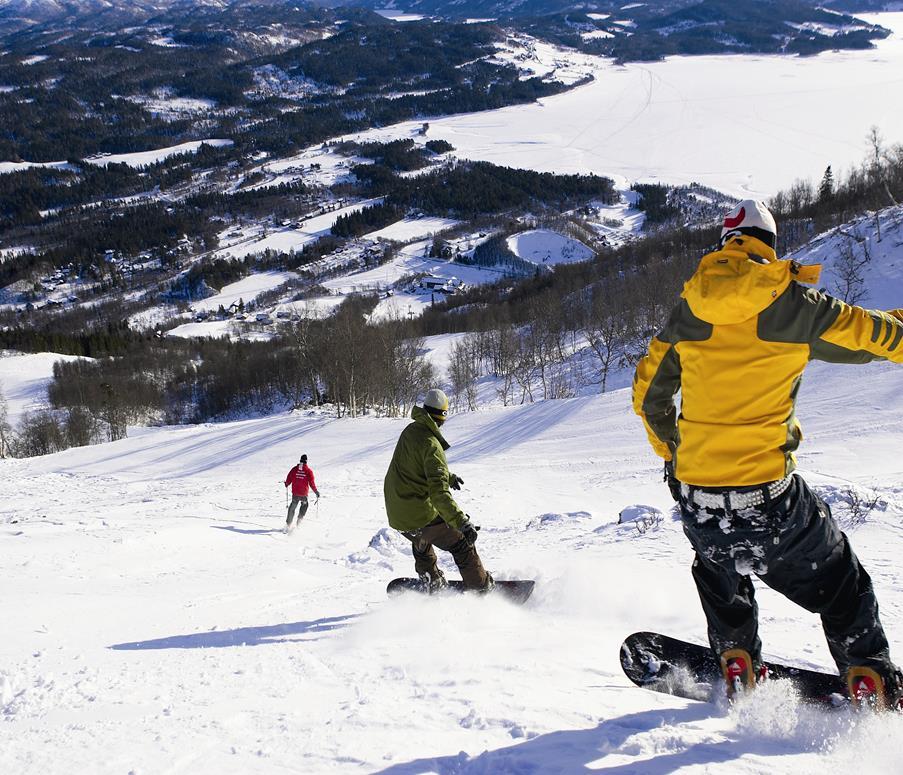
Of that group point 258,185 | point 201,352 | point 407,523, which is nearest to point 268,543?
point 407,523

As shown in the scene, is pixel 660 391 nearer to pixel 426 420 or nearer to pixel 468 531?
pixel 426 420

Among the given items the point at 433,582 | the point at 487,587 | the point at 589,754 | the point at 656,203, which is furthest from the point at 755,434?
the point at 656,203

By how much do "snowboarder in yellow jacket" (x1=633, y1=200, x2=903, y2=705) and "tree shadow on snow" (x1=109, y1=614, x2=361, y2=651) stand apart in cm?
353

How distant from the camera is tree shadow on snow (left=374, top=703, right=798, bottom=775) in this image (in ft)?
8.74

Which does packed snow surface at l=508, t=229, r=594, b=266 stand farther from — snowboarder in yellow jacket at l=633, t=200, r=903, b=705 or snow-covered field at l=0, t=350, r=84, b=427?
snowboarder in yellow jacket at l=633, t=200, r=903, b=705

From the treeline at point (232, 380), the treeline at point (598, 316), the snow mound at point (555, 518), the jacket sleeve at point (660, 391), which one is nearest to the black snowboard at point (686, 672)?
the jacket sleeve at point (660, 391)

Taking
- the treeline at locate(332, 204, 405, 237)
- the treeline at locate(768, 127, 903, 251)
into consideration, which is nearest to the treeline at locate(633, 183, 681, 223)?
the treeline at locate(768, 127, 903, 251)

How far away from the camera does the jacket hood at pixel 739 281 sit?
2.41m

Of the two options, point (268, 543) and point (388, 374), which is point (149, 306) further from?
point (268, 543)

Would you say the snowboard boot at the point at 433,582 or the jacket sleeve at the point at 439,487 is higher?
the jacket sleeve at the point at 439,487

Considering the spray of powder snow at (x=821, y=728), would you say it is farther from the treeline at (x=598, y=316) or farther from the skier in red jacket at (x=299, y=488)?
the treeline at (x=598, y=316)

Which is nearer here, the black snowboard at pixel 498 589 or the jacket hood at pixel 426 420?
the jacket hood at pixel 426 420

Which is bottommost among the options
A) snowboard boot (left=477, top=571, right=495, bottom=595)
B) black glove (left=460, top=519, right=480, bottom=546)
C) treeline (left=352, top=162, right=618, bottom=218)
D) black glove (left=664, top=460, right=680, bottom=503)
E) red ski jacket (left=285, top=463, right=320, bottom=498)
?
red ski jacket (left=285, top=463, right=320, bottom=498)

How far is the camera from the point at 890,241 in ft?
130
